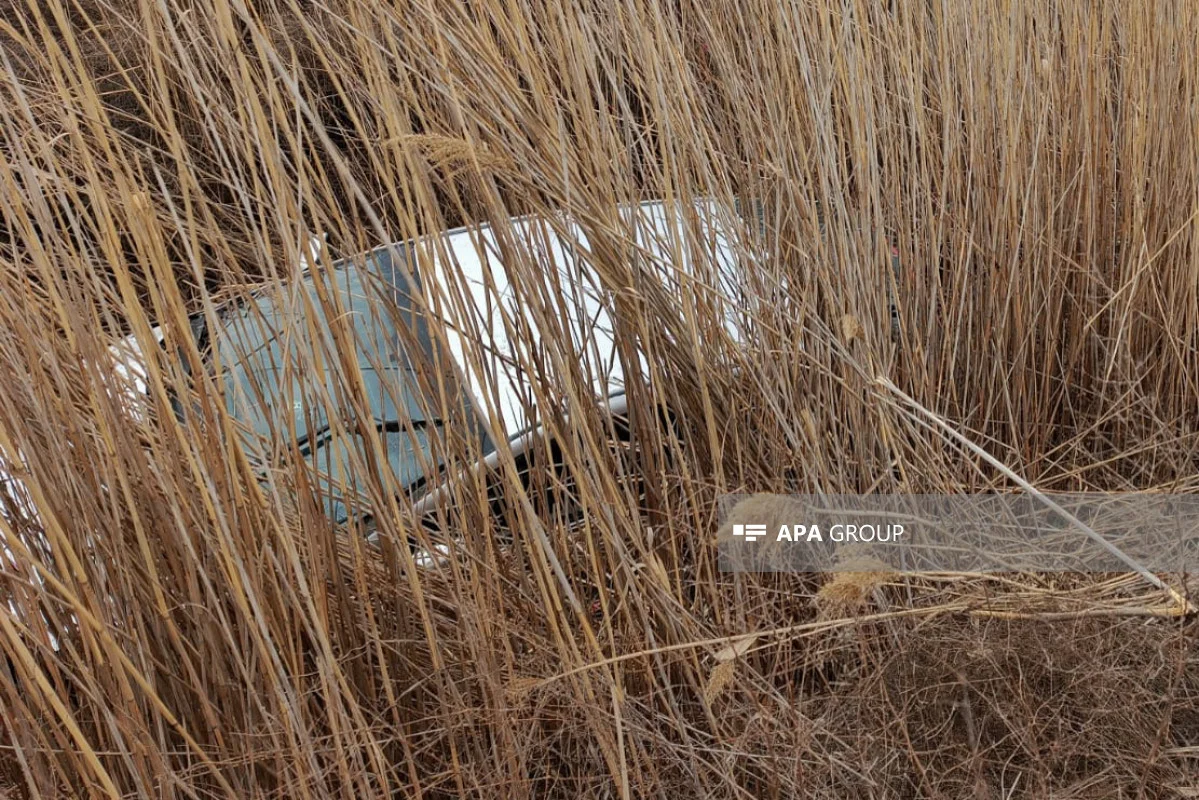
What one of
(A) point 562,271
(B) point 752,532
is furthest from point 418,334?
(B) point 752,532

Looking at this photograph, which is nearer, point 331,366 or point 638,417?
point 331,366

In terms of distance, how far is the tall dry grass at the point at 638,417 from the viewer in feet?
2.26

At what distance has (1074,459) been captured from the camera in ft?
3.70

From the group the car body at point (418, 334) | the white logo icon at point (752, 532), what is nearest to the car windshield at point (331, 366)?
the car body at point (418, 334)

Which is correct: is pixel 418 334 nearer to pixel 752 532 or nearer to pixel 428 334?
pixel 428 334

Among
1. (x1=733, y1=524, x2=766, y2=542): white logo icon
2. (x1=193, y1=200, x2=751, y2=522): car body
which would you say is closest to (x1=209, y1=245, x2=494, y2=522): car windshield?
(x1=193, y1=200, x2=751, y2=522): car body

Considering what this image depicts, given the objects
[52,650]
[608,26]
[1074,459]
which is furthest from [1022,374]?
[52,650]

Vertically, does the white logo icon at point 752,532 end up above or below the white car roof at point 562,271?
below

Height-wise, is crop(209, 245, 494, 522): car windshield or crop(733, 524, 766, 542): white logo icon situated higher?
crop(209, 245, 494, 522): car windshield

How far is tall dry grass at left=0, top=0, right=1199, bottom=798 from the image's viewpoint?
689mm

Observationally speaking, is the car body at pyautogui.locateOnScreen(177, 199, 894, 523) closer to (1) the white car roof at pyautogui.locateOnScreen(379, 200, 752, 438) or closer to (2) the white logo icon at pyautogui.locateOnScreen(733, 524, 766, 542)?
(1) the white car roof at pyautogui.locateOnScreen(379, 200, 752, 438)

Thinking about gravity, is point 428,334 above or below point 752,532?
above

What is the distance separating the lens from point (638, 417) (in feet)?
2.97

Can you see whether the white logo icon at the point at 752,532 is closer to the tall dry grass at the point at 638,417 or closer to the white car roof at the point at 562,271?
the tall dry grass at the point at 638,417
